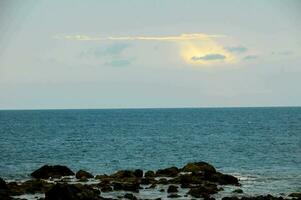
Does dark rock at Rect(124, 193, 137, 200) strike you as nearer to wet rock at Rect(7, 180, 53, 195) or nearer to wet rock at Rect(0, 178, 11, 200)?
wet rock at Rect(7, 180, 53, 195)

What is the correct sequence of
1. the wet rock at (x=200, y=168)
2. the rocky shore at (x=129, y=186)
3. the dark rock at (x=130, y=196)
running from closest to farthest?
1. the rocky shore at (x=129, y=186)
2. the dark rock at (x=130, y=196)
3. the wet rock at (x=200, y=168)

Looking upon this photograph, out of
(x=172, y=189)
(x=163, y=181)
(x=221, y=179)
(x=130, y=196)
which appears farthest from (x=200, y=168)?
(x=130, y=196)

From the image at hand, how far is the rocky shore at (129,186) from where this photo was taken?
45.4 metres

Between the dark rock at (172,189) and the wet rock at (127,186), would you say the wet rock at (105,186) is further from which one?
the dark rock at (172,189)

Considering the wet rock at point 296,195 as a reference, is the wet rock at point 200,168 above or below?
above

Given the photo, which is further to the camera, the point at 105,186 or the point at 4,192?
the point at 105,186

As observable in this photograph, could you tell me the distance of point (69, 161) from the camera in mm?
88875

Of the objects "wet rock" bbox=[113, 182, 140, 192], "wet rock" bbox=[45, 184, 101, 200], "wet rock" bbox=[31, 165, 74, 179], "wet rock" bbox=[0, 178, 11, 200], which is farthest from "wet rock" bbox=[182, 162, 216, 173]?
"wet rock" bbox=[0, 178, 11, 200]

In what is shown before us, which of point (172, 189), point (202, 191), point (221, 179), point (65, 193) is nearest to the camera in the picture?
point (65, 193)

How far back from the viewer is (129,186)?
52906 mm

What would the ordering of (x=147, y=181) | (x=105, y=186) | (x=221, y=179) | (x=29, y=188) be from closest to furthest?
(x=29, y=188) < (x=105, y=186) < (x=147, y=181) < (x=221, y=179)

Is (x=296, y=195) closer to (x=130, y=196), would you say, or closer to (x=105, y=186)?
(x=130, y=196)

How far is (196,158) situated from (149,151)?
13.6 m

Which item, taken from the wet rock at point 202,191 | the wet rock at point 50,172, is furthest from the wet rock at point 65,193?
the wet rock at point 50,172
